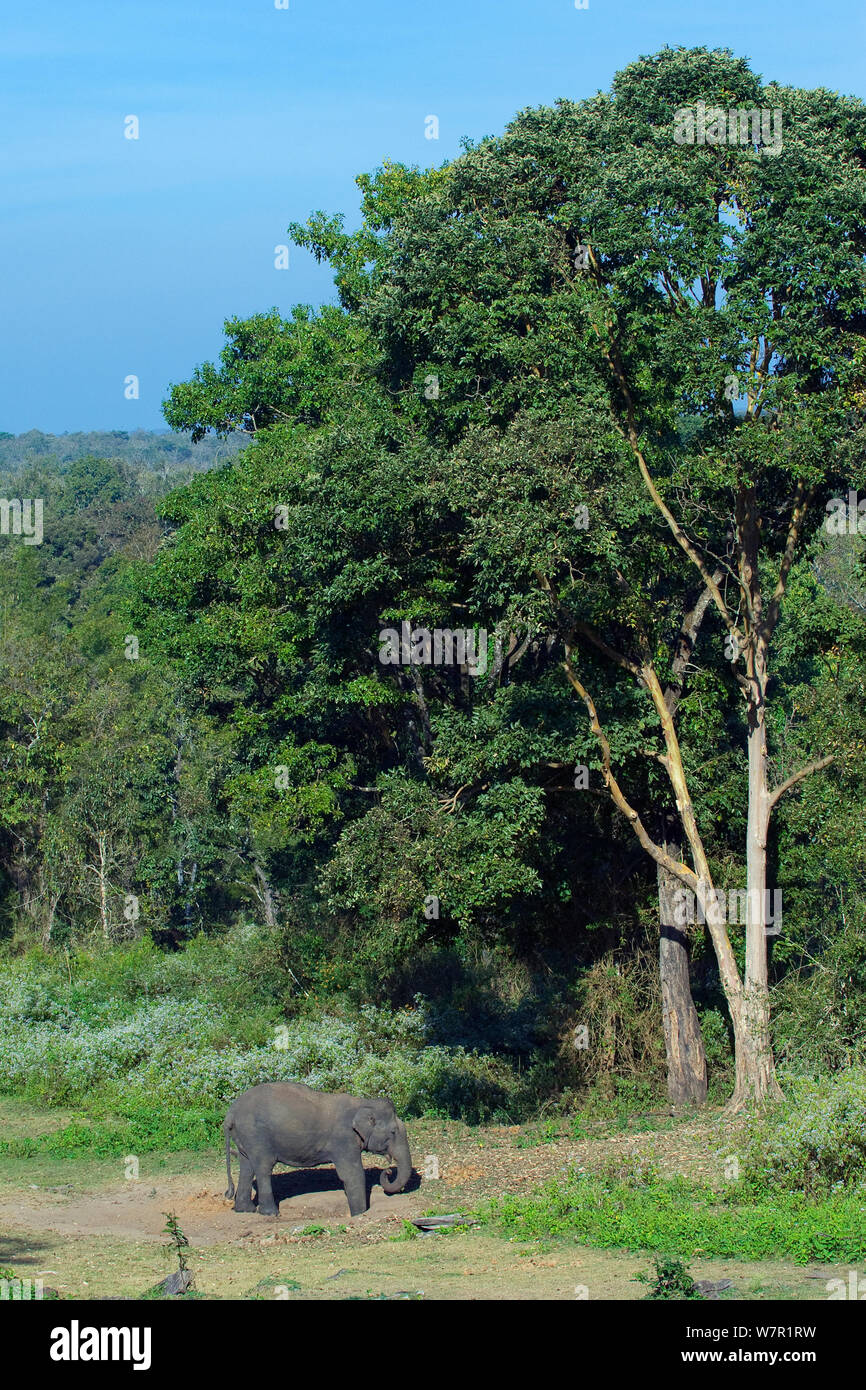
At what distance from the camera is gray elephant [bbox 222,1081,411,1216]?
47.4 feet

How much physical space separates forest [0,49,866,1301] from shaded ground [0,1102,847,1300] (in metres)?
0.68

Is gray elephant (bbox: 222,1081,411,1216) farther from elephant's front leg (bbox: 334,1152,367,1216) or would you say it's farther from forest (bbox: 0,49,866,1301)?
forest (bbox: 0,49,866,1301)

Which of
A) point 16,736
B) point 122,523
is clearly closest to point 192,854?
point 16,736

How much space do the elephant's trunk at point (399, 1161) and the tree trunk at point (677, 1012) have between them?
6.31 metres

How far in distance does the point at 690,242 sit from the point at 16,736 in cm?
2183

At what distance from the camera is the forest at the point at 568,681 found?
1647cm

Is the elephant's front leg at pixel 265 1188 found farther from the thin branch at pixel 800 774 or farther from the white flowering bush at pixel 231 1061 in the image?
the thin branch at pixel 800 774

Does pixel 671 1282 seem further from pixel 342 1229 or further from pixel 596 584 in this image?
pixel 596 584

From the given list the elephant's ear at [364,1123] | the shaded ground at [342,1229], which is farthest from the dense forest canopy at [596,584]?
the elephant's ear at [364,1123]

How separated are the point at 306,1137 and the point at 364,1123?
0.65 metres

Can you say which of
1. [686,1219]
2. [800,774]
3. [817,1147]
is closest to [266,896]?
[800,774]

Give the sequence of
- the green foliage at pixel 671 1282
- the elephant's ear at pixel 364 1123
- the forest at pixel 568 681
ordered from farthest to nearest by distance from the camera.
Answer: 1. the forest at pixel 568 681
2. the elephant's ear at pixel 364 1123
3. the green foliage at pixel 671 1282

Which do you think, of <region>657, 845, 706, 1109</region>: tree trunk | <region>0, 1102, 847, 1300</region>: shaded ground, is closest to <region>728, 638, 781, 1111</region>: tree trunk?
<region>0, 1102, 847, 1300</region>: shaded ground
